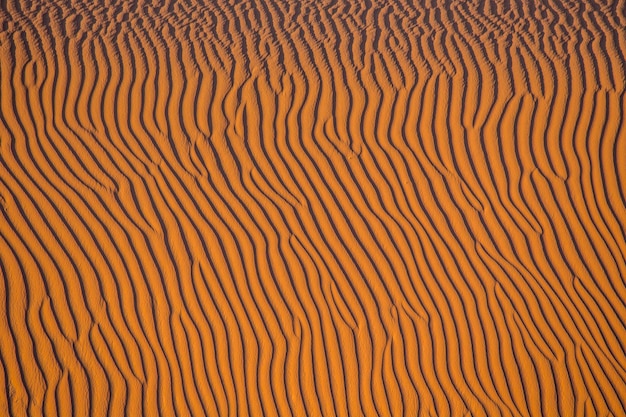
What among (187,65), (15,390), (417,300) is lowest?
(15,390)

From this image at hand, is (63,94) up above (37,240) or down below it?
above

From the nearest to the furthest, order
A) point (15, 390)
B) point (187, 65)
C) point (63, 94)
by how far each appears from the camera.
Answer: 1. point (15, 390)
2. point (63, 94)
3. point (187, 65)

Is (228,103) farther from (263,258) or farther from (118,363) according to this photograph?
(118,363)

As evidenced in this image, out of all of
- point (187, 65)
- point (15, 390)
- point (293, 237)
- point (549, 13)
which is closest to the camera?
point (15, 390)

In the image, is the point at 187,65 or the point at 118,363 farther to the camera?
the point at 187,65

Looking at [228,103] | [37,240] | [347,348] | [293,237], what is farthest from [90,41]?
[347,348]

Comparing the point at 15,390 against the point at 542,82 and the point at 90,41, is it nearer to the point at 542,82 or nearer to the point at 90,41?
the point at 90,41
